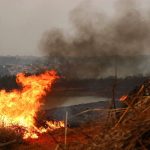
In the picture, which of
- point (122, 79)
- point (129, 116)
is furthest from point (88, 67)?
point (129, 116)

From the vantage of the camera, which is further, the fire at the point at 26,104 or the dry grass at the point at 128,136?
the fire at the point at 26,104

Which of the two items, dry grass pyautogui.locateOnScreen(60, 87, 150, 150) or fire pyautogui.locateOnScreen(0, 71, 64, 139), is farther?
fire pyautogui.locateOnScreen(0, 71, 64, 139)

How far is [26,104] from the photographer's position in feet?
58.2

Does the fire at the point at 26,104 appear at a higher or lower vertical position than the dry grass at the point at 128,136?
lower

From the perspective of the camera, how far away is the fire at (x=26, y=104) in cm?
1542

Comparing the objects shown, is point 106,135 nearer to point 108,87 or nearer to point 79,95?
point 79,95

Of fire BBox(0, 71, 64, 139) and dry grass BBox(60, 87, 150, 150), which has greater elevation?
dry grass BBox(60, 87, 150, 150)

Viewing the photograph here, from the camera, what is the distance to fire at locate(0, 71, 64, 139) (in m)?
15.4

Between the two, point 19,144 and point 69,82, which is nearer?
point 19,144

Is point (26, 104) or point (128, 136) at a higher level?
point (128, 136)

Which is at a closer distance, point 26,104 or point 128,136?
point 128,136

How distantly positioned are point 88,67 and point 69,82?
19.9 feet

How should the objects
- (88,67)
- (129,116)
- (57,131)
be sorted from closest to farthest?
(129,116) < (57,131) < (88,67)

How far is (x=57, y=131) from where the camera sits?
14.3 m
